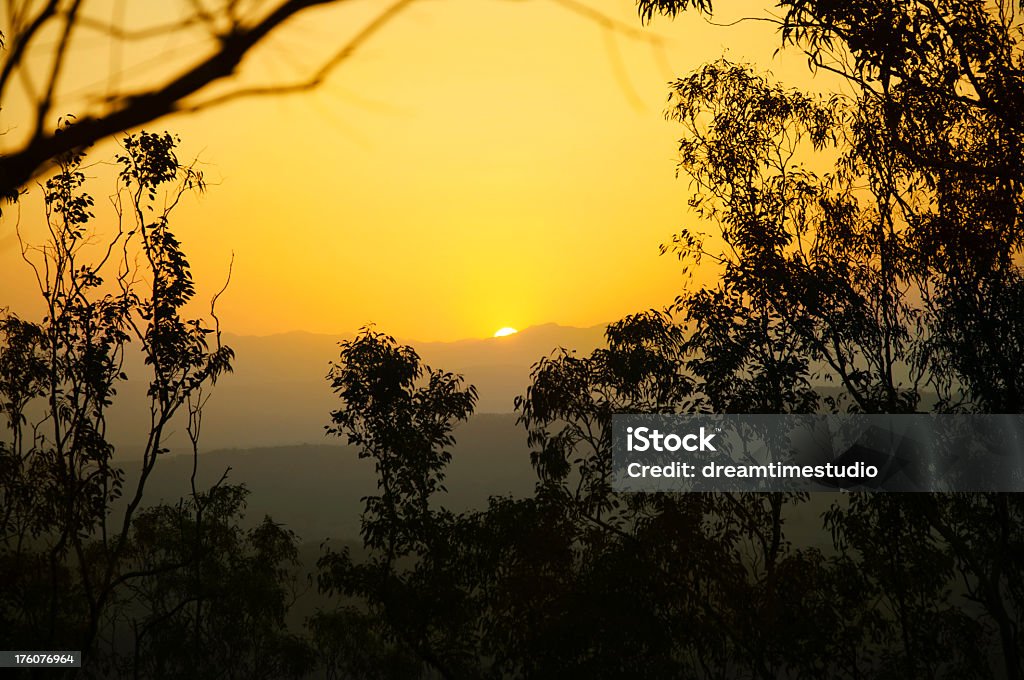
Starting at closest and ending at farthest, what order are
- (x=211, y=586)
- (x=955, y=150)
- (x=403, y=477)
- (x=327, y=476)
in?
(x=955, y=150)
(x=403, y=477)
(x=211, y=586)
(x=327, y=476)

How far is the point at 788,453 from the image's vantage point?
37.5 feet

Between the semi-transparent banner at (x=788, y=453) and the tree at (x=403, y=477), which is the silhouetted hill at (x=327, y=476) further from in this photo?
the semi-transparent banner at (x=788, y=453)

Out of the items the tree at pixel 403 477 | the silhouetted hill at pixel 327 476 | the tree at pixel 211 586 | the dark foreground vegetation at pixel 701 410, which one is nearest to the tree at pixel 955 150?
the dark foreground vegetation at pixel 701 410

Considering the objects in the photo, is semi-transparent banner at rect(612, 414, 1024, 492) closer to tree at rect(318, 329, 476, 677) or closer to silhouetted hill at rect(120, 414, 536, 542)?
tree at rect(318, 329, 476, 677)

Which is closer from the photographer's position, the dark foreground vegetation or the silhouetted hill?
the dark foreground vegetation

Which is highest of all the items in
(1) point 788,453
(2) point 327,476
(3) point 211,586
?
(2) point 327,476

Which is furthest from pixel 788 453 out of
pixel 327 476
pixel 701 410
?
pixel 327 476

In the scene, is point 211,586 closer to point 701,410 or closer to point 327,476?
point 701,410

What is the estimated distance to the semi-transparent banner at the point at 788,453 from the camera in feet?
34.8

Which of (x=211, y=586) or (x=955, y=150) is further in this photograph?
(x=211, y=586)

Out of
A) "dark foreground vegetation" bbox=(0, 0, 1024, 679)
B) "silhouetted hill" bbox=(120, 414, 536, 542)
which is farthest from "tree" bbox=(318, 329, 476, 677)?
"silhouetted hill" bbox=(120, 414, 536, 542)

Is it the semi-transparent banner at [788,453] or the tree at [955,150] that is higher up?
the tree at [955,150]

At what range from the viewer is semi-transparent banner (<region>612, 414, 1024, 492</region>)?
10.6m

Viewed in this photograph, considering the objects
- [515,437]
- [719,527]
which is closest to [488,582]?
[719,527]
